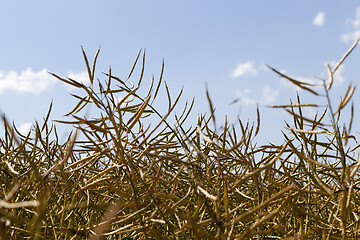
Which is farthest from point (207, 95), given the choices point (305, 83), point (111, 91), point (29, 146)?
point (29, 146)

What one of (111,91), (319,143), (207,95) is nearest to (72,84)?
(111,91)

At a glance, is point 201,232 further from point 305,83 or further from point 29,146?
point 29,146

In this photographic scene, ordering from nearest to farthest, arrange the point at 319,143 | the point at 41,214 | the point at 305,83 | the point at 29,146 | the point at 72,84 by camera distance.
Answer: the point at 41,214 < the point at 305,83 < the point at 72,84 < the point at 319,143 < the point at 29,146

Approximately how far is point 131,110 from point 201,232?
0.88 ft

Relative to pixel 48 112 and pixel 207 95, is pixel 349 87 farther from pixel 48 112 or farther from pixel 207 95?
pixel 48 112

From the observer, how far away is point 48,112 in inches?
20.2

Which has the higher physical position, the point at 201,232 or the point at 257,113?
the point at 257,113

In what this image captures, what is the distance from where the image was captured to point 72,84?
0.42m

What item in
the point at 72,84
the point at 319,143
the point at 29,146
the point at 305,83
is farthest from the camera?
the point at 29,146

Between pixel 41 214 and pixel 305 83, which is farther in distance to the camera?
pixel 305 83

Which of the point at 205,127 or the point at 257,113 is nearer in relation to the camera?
the point at 257,113

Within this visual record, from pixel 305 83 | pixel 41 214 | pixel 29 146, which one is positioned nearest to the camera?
pixel 41 214

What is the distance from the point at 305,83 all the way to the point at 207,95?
0.24 ft

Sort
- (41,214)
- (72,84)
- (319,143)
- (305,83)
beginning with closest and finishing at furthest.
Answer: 1. (41,214)
2. (305,83)
3. (72,84)
4. (319,143)
